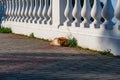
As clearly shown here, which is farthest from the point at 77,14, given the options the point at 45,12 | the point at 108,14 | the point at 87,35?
the point at 45,12

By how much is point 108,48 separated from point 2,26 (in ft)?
38.0

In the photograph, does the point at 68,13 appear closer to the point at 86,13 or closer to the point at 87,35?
the point at 86,13

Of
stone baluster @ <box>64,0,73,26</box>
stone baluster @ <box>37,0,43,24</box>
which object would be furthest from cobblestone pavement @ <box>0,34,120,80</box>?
stone baluster @ <box>37,0,43,24</box>

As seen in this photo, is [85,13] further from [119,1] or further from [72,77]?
[72,77]

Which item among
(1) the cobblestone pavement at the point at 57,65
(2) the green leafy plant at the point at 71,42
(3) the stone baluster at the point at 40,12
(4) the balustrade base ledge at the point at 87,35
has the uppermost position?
(3) the stone baluster at the point at 40,12

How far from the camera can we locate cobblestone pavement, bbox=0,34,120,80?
637cm

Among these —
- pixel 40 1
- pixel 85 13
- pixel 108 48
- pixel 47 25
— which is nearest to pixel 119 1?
pixel 108 48

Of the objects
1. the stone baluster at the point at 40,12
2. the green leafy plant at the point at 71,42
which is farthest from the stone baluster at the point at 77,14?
the stone baluster at the point at 40,12

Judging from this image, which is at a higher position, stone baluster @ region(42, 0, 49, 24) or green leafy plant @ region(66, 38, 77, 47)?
stone baluster @ region(42, 0, 49, 24)

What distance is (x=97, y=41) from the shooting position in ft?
29.5

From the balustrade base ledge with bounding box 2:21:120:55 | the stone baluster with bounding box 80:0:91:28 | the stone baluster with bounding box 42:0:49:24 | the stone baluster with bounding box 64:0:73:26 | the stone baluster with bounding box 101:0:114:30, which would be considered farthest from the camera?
the stone baluster with bounding box 42:0:49:24

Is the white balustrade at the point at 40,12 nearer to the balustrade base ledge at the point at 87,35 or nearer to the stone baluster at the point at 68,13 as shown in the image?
the balustrade base ledge at the point at 87,35

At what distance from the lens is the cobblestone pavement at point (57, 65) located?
637cm

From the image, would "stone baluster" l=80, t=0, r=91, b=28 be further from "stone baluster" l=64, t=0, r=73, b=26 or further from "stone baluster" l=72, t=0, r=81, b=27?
"stone baluster" l=64, t=0, r=73, b=26
